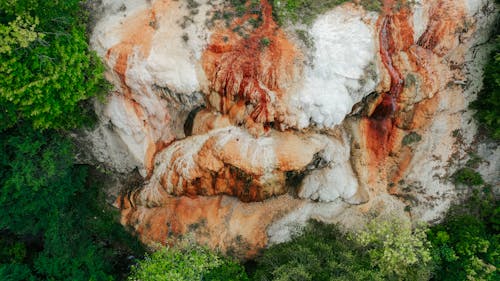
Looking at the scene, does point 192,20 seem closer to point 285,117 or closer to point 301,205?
point 285,117

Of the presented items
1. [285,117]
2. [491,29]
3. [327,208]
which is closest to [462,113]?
[491,29]

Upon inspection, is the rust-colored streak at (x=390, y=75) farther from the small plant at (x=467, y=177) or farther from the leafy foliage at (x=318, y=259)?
the leafy foliage at (x=318, y=259)

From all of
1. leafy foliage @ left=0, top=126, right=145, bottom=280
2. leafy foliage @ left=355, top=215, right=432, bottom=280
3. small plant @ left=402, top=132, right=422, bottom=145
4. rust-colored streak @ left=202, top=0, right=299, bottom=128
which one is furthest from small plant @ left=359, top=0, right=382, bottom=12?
leafy foliage @ left=0, top=126, right=145, bottom=280

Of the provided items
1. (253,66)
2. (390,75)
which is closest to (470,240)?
(390,75)

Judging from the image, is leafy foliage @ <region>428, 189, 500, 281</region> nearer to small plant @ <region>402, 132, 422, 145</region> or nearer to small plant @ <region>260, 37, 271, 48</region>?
small plant @ <region>402, 132, 422, 145</region>

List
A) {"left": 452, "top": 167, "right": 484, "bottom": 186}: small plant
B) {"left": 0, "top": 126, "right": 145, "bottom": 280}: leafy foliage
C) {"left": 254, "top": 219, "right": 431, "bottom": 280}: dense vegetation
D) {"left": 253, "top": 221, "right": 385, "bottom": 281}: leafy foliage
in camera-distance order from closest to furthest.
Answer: {"left": 253, "top": 221, "right": 385, "bottom": 281}: leafy foliage < {"left": 254, "top": 219, "right": 431, "bottom": 280}: dense vegetation < {"left": 0, "top": 126, "right": 145, "bottom": 280}: leafy foliage < {"left": 452, "top": 167, "right": 484, "bottom": 186}: small plant

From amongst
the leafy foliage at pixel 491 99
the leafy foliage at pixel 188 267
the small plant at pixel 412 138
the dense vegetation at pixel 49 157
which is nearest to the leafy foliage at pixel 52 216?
the dense vegetation at pixel 49 157
